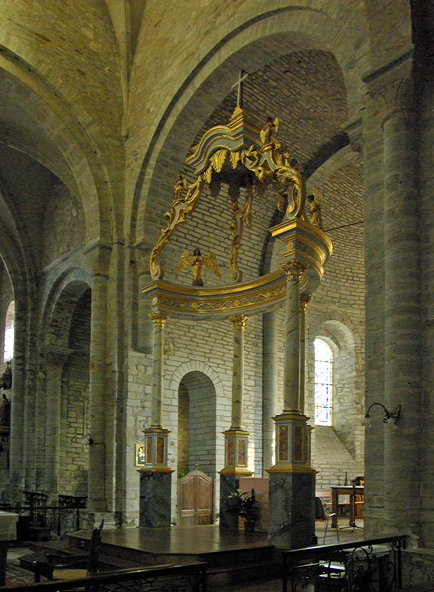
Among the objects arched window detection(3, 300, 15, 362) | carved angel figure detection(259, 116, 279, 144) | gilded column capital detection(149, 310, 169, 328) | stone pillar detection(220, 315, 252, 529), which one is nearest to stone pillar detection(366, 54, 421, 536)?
carved angel figure detection(259, 116, 279, 144)

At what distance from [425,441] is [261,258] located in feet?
31.6

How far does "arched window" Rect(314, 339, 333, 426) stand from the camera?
18.3 metres

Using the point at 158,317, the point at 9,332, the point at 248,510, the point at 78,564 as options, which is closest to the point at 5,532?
the point at 78,564

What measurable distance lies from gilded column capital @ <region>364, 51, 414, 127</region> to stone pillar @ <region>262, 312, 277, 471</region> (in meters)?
8.83

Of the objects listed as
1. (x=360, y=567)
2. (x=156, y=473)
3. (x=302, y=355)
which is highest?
(x=302, y=355)

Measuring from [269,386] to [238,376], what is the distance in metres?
4.21

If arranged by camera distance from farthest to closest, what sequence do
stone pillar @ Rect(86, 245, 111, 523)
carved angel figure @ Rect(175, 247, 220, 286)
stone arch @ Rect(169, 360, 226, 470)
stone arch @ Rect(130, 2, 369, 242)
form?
stone arch @ Rect(169, 360, 226, 470), stone pillar @ Rect(86, 245, 111, 523), carved angel figure @ Rect(175, 247, 220, 286), stone arch @ Rect(130, 2, 369, 242)

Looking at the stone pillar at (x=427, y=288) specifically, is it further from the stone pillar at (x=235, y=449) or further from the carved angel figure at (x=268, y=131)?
the stone pillar at (x=235, y=449)

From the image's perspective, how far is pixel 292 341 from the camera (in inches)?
370

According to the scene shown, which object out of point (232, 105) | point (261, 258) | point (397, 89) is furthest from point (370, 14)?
point (261, 258)

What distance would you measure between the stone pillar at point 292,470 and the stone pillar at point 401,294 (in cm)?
193

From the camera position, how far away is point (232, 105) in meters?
14.0

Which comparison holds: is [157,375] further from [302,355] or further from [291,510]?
[291,510]

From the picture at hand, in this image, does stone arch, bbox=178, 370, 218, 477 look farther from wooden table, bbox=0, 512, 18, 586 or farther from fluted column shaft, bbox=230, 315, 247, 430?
wooden table, bbox=0, 512, 18, 586
